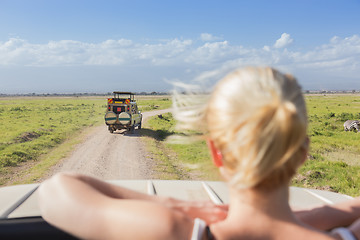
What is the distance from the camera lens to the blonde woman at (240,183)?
0.75m

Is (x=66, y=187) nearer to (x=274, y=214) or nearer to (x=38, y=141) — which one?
(x=274, y=214)

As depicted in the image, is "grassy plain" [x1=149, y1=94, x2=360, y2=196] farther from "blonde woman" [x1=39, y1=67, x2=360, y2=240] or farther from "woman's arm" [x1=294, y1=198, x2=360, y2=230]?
"blonde woman" [x1=39, y1=67, x2=360, y2=240]

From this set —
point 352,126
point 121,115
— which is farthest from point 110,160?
point 352,126

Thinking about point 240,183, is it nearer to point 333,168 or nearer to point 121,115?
point 333,168

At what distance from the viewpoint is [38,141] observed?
14.5m

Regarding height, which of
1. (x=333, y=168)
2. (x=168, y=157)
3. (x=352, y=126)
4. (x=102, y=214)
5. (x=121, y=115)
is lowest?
(x=168, y=157)

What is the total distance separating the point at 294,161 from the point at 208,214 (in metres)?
0.33

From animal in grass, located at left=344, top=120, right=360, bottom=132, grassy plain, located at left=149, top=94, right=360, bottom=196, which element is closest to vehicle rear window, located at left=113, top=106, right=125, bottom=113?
grassy plain, located at left=149, top=94, right=360, bottom=196

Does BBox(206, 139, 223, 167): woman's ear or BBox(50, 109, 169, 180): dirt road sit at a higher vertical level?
BBox(206, 139, 223, 167): woman's ear

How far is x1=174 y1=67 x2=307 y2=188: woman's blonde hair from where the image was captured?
74cm

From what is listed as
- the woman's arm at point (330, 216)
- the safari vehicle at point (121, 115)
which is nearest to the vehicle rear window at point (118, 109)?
the safari vehicle at point (121, 115)

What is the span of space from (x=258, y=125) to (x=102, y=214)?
432mm

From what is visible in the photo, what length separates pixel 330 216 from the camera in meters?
1.13

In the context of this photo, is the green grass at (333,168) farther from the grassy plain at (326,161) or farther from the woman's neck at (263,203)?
the woman's neck at (263,203)
